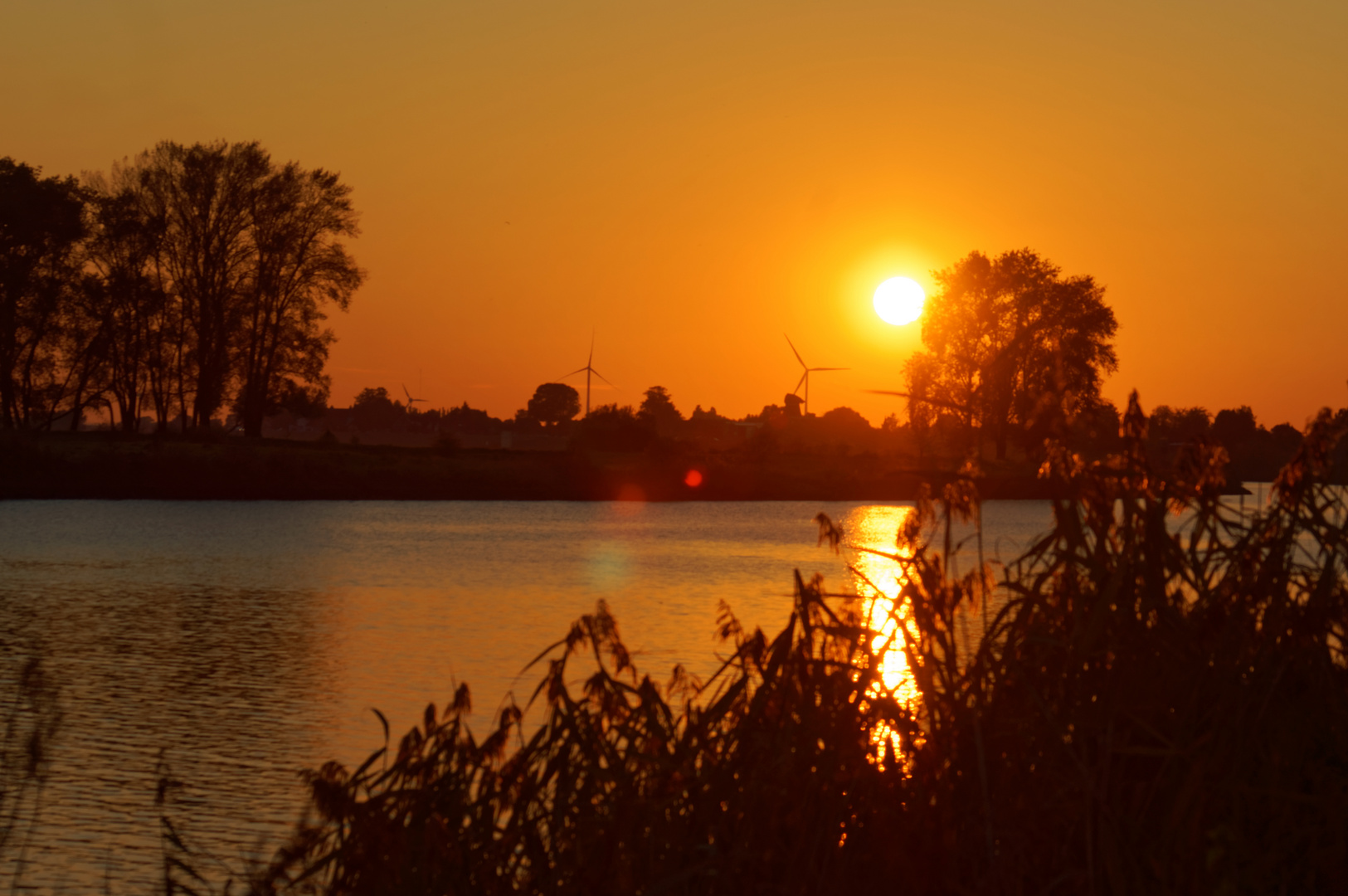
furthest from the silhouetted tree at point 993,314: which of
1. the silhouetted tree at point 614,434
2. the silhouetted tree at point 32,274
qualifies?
the silhouetted tree at point 32,274

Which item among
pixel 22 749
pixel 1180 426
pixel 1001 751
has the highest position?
pixel 1180 426

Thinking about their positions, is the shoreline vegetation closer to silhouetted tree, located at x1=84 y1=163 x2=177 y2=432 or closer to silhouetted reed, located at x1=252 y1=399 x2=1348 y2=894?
silhouetted tree, located at x1=84 y1=163 x2=177 y2=432

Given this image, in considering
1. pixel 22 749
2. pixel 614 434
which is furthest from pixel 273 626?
pixel 614 434

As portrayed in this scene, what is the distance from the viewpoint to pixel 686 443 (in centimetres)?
7681

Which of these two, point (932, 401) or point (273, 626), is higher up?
point (932, 401)

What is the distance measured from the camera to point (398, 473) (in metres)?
64.7

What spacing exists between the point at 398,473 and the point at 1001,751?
61.8m

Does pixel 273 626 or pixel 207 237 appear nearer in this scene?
pixel 273 626

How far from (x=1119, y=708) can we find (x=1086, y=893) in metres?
0.59

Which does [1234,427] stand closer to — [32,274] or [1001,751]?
[1001,751]

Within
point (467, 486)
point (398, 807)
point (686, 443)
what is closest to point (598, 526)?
point (467, 486)

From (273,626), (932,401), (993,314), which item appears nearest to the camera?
(932,401)

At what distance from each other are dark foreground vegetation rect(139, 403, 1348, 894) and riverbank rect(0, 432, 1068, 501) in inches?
1700

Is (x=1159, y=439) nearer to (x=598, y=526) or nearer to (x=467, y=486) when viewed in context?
(x=598, y=526)
